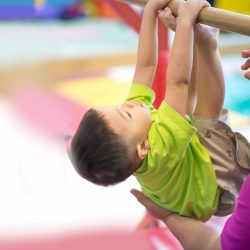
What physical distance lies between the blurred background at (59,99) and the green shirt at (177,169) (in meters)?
0.23

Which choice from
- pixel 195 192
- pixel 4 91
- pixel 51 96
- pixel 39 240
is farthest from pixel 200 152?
pixel 4 91

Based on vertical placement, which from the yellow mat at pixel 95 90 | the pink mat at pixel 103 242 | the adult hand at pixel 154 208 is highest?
the adult hand at pixel 154 208

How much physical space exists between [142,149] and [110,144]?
6cm

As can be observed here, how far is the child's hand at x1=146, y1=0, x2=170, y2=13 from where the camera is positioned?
0.84 metres

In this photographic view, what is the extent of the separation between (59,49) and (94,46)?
0.25m

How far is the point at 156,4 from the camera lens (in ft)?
2.81

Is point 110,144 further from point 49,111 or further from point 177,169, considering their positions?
point 49,111

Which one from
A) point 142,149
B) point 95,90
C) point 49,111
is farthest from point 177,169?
point 95,90

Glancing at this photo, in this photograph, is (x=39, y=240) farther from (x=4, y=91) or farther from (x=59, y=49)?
(x=59, y=49)

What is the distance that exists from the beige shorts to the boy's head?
5.2 inches

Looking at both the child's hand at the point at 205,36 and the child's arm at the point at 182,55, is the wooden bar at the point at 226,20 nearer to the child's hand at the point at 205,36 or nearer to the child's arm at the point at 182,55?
the child's arm at the point at 182,55

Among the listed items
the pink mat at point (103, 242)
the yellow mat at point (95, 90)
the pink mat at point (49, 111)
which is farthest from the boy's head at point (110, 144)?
the yellow mat at point (95, 90)

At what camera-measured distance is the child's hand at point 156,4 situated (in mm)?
841

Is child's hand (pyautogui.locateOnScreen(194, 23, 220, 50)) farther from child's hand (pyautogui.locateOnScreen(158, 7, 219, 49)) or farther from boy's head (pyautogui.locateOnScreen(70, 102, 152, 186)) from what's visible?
boy's head (pyautogui.locateOnScreen(70, 102, 152, 186))
